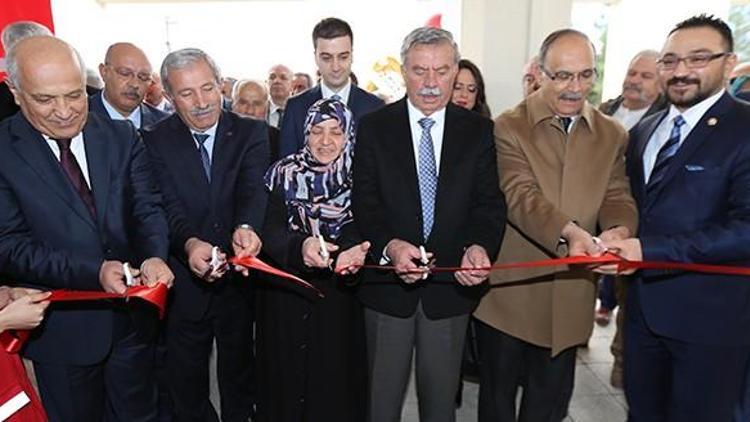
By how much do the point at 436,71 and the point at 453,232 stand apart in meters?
0.68

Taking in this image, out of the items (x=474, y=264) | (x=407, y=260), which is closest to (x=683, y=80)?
(x=474, y=264)

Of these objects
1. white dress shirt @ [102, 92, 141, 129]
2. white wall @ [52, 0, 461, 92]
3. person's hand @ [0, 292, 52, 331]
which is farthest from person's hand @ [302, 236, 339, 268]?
white wall @ [52, 0, 461, 92]

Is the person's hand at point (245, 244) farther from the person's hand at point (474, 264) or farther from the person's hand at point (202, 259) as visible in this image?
the person's hand at point (474, 264)

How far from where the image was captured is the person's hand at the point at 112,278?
196cm

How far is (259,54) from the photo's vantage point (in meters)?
11.1

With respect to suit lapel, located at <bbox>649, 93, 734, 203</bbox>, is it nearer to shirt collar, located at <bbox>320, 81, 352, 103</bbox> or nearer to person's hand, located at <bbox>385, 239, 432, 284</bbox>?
person's hand, located at <bbox>385, 239, 432, 284</bbox>

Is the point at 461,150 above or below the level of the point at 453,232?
above

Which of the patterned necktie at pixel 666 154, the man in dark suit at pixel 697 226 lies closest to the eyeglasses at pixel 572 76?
the man in dark suit at pixel 697 226

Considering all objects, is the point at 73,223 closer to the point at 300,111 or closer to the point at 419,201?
the point at 419,201

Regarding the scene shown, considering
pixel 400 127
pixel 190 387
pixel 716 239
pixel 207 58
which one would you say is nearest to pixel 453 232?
pixel 400 127

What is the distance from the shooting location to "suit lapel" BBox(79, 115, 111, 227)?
2.04 metres

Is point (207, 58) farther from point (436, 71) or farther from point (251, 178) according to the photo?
point (436, 71)

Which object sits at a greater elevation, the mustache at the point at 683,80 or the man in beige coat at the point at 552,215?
the mustache at the point at 683,80

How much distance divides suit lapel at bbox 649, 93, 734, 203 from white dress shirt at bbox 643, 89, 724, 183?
0.07 feet
